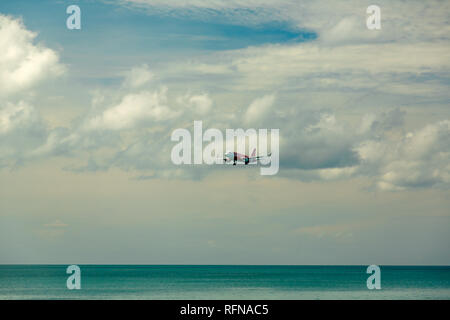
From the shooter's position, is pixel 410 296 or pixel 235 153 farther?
pixel 410 296
